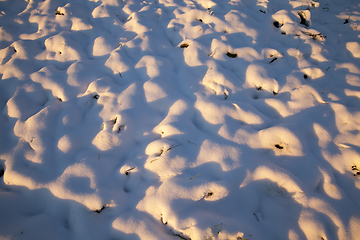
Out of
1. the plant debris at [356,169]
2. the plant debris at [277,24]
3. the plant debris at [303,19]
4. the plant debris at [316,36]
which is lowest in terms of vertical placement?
the plant debris at [356,169]

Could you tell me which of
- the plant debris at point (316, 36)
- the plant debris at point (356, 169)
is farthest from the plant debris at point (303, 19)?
the plant debris at point (356, 169)

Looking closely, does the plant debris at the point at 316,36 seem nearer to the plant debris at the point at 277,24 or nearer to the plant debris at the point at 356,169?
the plant debris at the point at 277,24

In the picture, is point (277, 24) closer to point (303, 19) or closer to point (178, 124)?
point (303, 19)

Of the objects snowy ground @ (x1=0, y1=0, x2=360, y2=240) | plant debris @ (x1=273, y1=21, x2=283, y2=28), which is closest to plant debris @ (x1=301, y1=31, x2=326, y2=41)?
snowy ground @ (x1=0, y1=0, x2=360, y2=240)

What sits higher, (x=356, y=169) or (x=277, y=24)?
(x=277, y=24)

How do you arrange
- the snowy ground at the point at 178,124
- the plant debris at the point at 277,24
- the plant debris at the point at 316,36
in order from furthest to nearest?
A: the plant debris at the point at 277,24
the plant debris at the point at 316,36
the snowy ground at the point at 178,124

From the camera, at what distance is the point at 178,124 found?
1399mm

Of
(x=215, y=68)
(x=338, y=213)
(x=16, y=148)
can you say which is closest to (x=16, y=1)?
(x=16, y=148)

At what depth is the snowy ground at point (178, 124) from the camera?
1.11m

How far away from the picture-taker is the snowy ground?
1.11 m

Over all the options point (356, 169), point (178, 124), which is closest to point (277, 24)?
point (356, 169)

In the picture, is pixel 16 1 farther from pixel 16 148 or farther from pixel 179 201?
pixel 179 201

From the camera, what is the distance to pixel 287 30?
2.11 m

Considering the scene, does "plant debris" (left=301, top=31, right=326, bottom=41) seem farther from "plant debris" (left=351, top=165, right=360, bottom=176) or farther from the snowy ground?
"plant debris" (left=351, top=165, right=360, bottom=176)
